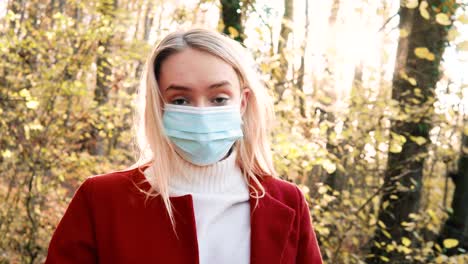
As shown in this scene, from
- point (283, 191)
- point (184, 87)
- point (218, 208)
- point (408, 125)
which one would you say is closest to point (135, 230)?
point (218, 208)

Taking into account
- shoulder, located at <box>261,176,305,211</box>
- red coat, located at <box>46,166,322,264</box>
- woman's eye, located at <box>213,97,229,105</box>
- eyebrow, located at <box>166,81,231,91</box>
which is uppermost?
eyebrow, located at <box>166,81,231,91</box>

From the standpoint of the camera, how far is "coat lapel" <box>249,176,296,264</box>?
2080mm

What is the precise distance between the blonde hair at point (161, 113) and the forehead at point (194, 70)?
26 mm

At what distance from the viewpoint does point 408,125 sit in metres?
5.21

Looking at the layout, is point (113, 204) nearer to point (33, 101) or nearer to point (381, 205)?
point (33, 101)

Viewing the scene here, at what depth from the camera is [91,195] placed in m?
2.07

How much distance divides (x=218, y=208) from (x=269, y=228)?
0.72ft

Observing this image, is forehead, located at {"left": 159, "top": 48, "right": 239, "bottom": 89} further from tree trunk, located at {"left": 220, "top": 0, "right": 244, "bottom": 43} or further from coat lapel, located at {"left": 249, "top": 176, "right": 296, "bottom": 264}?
tree trunk, located at {"left": 220, "top": 0, "right": 244, "bottom": 43}

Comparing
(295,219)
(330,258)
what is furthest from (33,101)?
(295,219)

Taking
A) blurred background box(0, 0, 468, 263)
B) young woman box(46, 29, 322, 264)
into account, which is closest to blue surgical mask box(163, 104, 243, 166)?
young woman box(46, 29, 322, 264)

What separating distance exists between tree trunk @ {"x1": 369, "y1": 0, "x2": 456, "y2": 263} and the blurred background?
0.01m

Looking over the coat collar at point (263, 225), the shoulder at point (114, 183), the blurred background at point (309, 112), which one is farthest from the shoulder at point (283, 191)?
the blurred background at point (309, 112)

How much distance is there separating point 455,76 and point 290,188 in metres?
3.07

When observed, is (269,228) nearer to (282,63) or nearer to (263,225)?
(263,225)
